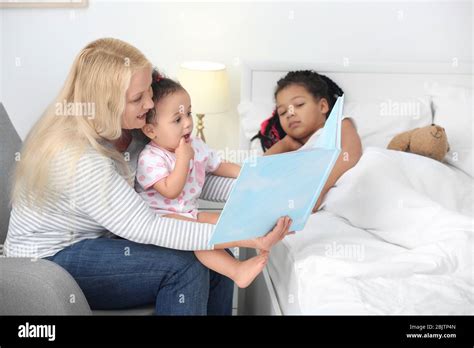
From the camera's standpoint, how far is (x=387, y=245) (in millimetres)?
1516

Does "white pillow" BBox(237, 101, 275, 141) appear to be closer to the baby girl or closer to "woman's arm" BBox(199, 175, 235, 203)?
"woman's arm" BBox(199, 175, 235, 203)

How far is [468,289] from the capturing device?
4.25ft

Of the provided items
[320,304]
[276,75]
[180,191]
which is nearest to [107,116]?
[180,191]

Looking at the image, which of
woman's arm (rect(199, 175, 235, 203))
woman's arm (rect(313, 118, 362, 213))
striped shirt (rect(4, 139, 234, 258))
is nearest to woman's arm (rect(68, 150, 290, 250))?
striped shirt (rect(4, 139, 234, 258))

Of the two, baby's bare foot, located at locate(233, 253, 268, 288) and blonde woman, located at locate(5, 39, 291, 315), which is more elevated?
blonde woman, located at locate(5, 39, 291, 315)

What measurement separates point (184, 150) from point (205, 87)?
0.84 metres

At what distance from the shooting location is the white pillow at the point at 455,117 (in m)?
2.10

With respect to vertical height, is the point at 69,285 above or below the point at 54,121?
below

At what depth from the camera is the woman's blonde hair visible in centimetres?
132

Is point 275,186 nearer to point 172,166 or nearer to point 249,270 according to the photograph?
point 249,270

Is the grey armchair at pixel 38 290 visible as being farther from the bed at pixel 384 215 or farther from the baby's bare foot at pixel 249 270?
the bed at pixel 384 215

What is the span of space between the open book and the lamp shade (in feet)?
3.25

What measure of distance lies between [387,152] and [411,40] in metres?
0.86
